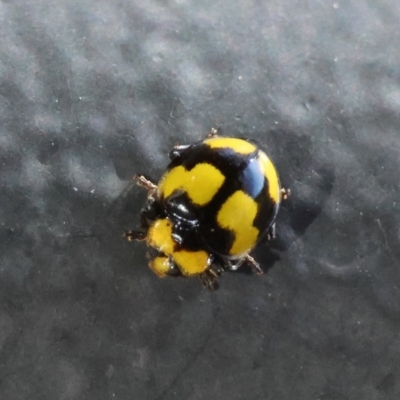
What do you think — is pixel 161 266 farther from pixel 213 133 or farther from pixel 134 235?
pixel 213 133

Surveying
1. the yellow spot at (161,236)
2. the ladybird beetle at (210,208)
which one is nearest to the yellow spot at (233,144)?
the ladybird beetle at (210,208)

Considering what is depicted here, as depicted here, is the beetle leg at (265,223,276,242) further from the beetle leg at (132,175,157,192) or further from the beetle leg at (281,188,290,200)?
the beetle leg at (132,175,157,192)

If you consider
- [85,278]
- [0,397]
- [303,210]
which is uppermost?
[303,210]

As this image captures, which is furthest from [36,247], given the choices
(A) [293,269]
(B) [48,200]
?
(A) [293,269]

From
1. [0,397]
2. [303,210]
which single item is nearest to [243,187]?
[303,210]

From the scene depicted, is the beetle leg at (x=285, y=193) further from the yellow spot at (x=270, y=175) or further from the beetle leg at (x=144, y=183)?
the beetle leg at (x=144, y=183)

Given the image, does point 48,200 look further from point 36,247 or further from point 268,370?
point 268,370

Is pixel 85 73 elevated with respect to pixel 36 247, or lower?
elevated
